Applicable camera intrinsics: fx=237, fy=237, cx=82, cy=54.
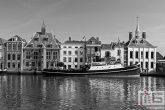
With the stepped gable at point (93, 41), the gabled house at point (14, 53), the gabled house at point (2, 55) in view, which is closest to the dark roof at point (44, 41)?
the gabled house at point (14, 53)

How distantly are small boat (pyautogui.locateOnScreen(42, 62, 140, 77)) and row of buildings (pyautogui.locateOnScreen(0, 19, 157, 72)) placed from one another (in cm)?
1587

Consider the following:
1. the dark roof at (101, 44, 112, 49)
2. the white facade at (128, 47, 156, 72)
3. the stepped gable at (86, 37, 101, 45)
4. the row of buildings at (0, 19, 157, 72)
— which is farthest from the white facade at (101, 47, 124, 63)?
the stepped gable at (86, 37, 101, 45)

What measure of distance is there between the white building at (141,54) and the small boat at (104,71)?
18.4 m

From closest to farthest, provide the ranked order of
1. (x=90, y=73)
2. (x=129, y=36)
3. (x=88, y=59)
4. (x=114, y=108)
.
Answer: (x=114, y=108), (x=90, y=73), (x=88, y=59), (x=129, y=36)

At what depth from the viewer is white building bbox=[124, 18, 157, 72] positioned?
3565 inches

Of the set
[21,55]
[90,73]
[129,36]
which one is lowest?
[90,73]

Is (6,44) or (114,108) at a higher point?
(6,44)

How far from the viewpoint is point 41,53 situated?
89.4 meters

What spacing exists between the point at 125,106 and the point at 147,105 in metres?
2.27

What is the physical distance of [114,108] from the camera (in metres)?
22.6

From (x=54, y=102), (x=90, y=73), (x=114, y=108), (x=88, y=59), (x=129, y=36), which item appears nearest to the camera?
(x=114, y=108)

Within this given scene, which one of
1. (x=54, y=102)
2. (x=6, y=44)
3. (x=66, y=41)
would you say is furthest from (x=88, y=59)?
(x=54, y=102)

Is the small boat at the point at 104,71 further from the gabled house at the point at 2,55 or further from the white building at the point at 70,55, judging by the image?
the gabled house at the point at 2,55

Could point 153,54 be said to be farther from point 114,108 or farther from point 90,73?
point 114,108
